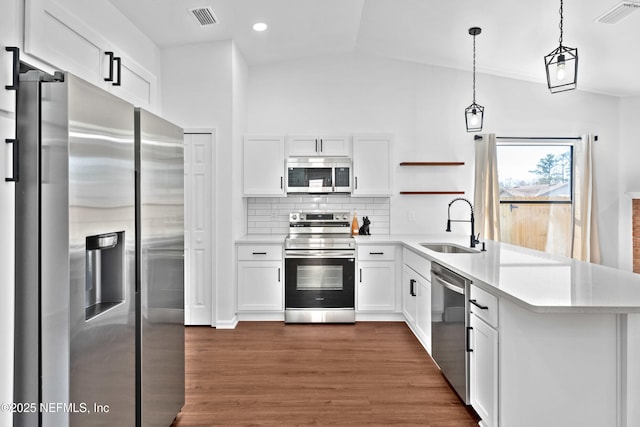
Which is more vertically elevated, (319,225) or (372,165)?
(372,165)

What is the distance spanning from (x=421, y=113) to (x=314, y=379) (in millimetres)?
3453

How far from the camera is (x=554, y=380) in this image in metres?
1.90

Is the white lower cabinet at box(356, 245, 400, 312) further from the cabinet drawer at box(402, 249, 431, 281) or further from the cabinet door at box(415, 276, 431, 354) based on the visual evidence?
the cabinet door at box(415, 276, 431, 354)

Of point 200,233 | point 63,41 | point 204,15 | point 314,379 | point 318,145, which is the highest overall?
point 204,15

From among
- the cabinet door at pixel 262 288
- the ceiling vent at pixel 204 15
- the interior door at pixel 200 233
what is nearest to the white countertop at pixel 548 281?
the cabinet door at pixel 262 288

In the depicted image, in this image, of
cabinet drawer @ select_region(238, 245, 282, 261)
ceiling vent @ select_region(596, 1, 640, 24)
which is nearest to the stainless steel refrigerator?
cabinet drawer @ select_region(238, 245, 282, 261)

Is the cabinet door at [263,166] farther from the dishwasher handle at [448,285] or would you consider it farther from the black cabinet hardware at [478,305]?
the black cabinet hardware at [478,305]

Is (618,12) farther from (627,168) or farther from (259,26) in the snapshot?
(259,26)

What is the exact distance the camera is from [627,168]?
16.2 feet

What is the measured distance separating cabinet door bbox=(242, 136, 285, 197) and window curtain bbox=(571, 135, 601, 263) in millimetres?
3576

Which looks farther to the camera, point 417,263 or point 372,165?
point 372,165

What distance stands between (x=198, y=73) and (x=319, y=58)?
5.21 ft

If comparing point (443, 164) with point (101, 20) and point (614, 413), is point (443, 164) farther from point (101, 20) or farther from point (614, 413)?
point (101, 20)

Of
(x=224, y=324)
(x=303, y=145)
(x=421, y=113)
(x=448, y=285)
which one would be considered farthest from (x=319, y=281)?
Result: (x=421, y=113)
